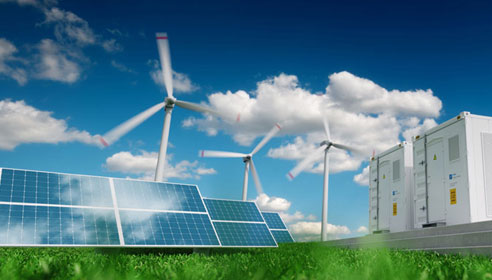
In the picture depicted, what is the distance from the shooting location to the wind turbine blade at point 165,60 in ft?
71.5

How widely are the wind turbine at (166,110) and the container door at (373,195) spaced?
9.64m

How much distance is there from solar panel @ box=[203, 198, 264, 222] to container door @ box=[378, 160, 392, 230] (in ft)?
24.6

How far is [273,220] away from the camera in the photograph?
27469mm

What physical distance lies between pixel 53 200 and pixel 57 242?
2.14 metres

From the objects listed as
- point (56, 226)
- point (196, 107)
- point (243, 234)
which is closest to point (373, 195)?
point (243, 234)

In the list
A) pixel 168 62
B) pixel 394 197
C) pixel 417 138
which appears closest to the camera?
pixel 417 138

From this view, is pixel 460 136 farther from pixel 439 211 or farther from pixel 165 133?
pixel 165 133

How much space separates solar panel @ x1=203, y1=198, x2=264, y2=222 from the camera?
1716cm

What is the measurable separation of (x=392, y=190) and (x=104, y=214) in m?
14.5

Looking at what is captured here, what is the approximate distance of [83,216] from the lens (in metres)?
12.4

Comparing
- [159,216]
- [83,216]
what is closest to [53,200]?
[83,216]

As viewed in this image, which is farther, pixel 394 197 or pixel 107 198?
pixel 394 197

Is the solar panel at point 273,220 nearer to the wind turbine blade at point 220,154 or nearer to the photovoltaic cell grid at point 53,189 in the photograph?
the wind turbine blade at point 220,154

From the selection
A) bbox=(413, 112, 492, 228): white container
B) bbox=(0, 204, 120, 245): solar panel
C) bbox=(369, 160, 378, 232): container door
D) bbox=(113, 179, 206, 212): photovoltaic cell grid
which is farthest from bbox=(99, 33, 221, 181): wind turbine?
bbox=(413, 112, 492, 228): white container
